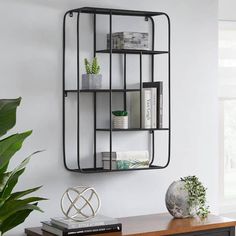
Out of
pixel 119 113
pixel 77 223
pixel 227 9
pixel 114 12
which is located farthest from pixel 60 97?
pixel 227 9

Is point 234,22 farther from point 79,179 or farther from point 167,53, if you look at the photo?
point 79,179

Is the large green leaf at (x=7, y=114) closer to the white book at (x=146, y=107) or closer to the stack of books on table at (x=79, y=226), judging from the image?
the stack of books on table at (x=79, y=226)

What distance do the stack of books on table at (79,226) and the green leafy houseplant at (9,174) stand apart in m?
0.22

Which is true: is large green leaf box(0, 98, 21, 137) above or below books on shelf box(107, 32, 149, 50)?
below

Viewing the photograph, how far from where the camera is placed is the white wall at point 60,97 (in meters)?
3.26

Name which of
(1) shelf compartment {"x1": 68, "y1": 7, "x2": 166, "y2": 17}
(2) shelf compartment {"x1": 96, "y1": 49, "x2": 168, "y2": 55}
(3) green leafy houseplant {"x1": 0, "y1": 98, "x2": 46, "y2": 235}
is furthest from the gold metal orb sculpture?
(1) shelf compartment {"x1": 68, "y1": 7, "x2": 166, "y2": 17}

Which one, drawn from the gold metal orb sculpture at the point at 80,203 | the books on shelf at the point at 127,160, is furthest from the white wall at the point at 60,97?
the books on shelf at the point at 127,160

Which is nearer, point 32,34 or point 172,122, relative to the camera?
point 32,34

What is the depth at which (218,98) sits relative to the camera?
4.18 meters

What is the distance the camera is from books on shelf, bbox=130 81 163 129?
3.44 m

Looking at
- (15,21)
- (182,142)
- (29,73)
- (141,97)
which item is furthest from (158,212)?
(15,21)

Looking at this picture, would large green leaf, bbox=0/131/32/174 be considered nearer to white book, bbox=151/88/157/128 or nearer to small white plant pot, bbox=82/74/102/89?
small white plant pot, bbox=82/74/102/89

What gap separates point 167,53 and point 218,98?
69cm

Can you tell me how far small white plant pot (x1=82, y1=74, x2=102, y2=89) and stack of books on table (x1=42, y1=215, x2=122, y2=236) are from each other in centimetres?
68
